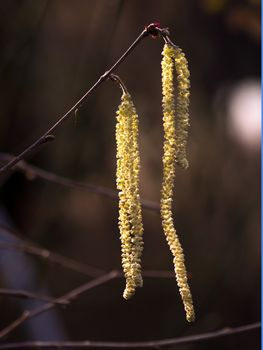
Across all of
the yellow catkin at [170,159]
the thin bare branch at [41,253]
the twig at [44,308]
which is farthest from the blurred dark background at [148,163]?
the yellow catkin at [170,159]

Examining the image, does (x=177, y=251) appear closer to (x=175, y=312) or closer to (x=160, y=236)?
(x=175, y=312)

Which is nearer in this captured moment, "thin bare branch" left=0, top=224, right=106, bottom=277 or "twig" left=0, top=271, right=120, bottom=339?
"twig" left=0, top=271, right=120, bottom=339

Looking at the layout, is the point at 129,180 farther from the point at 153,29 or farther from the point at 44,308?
the point at 44,308

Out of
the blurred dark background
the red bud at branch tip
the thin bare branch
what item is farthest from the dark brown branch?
the blurred dark background

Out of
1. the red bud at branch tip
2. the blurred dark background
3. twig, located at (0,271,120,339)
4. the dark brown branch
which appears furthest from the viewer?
the blurred dark background

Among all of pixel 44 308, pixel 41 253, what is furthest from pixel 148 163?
pixel 44 308

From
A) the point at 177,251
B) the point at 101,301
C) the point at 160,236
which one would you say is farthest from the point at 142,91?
the point at 177,251

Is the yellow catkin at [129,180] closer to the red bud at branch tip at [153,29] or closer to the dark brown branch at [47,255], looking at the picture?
the red bud at branch tip at [153,29]

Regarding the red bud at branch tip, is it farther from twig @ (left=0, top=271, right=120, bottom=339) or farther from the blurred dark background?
the blurred dark background
